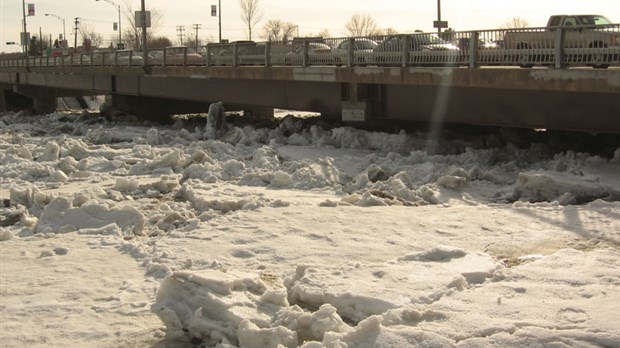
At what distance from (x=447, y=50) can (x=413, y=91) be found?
8.34ft

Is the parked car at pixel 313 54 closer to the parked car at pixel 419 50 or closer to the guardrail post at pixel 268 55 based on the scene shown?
the guardrail post at pixel 268 55

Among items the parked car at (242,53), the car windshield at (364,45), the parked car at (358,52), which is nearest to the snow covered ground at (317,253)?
the parked car at (358,52)

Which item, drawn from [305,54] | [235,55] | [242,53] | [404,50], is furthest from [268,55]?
[404,50]

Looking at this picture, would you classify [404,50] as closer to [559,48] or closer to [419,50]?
[419,50]

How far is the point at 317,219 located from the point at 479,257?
3.02 metres

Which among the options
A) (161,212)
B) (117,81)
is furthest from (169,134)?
(161,212)

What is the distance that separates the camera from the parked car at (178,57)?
30734mm

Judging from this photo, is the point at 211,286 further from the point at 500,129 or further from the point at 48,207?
the point at 500,129

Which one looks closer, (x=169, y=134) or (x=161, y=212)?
(x=161, y=212)

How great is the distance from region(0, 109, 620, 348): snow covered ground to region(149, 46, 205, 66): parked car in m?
13.3

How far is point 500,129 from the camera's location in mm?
19125

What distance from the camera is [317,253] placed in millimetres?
9305

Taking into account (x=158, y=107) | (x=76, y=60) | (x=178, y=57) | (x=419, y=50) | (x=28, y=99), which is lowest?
(x=158, y=107)

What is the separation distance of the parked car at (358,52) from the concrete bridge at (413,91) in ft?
1.25
